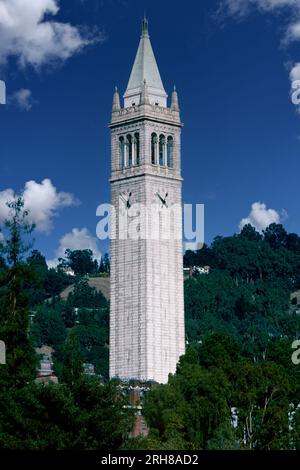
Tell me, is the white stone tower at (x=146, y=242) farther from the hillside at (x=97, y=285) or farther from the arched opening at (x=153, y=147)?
the hillside at (x=97, y=285)

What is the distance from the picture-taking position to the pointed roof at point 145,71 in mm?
88438

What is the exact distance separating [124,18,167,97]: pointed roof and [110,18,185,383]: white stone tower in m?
0.06

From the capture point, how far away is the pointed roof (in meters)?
88.4

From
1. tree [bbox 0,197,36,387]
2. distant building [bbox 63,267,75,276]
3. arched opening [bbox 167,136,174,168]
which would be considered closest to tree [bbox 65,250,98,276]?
distant building [bbox 63,267,75,276]

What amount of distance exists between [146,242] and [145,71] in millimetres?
10377

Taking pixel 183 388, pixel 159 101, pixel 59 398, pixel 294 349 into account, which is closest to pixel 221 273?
pixel 159 101

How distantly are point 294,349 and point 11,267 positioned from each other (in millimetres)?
23381

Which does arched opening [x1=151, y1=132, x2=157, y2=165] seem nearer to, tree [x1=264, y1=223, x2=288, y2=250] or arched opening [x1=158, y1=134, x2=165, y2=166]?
arched opening [x1=158, y1=134, x2=165, y2=166]

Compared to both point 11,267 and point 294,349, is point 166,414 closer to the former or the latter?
point 11,267

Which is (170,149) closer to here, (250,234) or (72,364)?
(72,364)

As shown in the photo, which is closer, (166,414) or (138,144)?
(166,414)

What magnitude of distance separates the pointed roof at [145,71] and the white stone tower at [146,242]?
59 mm

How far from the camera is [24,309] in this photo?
50750 mm

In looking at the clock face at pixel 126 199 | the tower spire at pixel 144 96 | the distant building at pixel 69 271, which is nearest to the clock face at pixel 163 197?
the clock face at pixel 126 199
